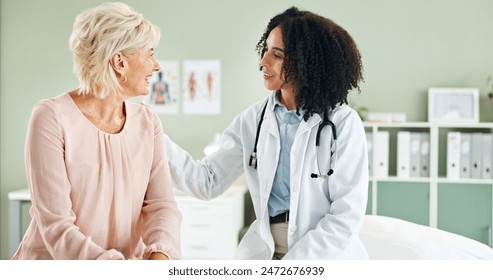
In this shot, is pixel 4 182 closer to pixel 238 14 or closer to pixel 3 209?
pixel 3 209

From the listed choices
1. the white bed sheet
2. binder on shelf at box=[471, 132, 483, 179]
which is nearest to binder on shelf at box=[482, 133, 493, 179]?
binder on shelf at box=[471, 132, 483, 179]

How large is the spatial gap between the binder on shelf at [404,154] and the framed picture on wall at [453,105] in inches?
8.5

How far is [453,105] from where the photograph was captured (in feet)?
11.1

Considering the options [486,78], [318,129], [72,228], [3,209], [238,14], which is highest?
[238,14]

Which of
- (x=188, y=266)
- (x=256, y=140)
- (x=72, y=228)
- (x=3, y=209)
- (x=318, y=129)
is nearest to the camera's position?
(x=72, y=228)

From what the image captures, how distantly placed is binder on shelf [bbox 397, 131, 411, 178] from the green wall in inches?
9.3

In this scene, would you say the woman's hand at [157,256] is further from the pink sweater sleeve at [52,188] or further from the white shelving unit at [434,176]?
the white shelving unit at [434,176]

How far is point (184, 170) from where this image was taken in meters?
1.61

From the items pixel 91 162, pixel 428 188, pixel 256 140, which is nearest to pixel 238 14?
pixel 428 188

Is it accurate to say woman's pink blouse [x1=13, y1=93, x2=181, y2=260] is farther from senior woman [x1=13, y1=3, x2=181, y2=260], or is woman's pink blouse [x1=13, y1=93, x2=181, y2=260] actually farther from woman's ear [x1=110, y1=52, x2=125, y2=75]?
woman's ear [x1=110, y1=52, x2=125, y2=75]

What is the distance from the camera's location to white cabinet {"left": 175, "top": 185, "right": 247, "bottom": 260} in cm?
321

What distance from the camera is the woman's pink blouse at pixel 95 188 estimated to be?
1.12 metres

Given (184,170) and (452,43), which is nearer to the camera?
(184,170)

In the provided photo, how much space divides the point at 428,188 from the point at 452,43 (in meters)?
0.85
